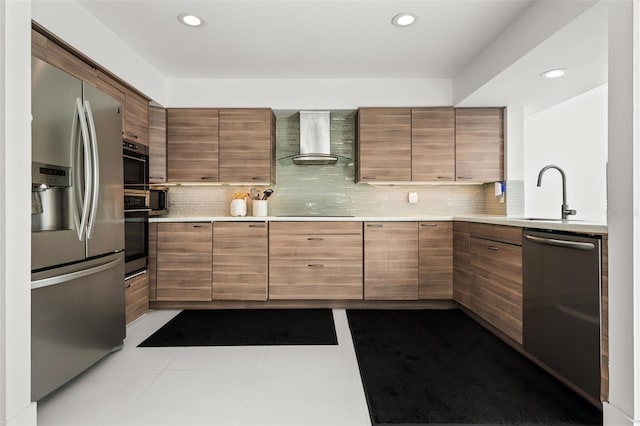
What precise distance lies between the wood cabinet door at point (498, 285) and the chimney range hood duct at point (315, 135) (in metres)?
1.76

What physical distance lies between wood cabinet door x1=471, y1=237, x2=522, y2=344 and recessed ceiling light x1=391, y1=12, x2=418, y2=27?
5.76 feet

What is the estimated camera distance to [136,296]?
2.97 m

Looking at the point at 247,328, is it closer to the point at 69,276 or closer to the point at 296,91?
the point at 69,276

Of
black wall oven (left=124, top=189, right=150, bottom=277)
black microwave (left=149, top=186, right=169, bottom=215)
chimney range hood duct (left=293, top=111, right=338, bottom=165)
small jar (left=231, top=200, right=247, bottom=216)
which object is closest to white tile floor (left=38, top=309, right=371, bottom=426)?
black wall oven (left=124, top=189, right=150, bottom=277)

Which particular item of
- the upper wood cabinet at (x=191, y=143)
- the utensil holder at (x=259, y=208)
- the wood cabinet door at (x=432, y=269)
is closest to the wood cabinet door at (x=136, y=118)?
the upper wood cabinet at (x=191, y=143)

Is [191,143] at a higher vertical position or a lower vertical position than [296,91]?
lower

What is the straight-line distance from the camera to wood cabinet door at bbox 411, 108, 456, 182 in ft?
11.5

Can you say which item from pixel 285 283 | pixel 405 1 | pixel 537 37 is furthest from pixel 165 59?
pixel 537 37

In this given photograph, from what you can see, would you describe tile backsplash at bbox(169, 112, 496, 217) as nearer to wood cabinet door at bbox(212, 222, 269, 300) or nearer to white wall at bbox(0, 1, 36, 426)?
wood cabinet door at bbox(212, 222, 269, 300)

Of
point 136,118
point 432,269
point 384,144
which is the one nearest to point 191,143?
point 136,118

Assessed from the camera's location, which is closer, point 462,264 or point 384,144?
point 462,264

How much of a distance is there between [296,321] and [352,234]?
3.21 feet

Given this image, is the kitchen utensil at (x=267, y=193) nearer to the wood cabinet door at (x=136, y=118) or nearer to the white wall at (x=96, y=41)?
the wood cabinet door at (x=136, y=118)

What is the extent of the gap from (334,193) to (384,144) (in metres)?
0.81
